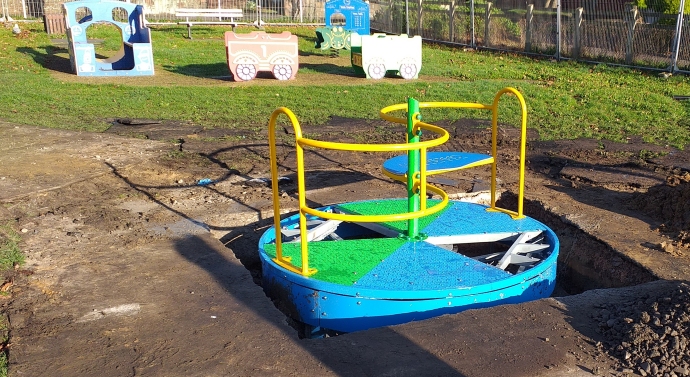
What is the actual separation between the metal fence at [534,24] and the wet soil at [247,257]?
305 inches

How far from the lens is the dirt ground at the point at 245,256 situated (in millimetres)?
3678

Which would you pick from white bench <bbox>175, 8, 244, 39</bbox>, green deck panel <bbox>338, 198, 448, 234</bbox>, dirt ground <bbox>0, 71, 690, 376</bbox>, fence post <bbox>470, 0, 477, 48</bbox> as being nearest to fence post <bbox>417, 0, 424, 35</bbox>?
fence post <bbox>470, 0, 477, 48</bbox>

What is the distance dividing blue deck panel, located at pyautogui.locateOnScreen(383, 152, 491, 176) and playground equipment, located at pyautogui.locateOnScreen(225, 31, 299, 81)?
330 inches

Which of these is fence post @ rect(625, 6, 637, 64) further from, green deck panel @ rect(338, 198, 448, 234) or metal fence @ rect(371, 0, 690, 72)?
green deck panel @ rect(338, 198, 448, 234)

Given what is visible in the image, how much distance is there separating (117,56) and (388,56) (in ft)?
20.3

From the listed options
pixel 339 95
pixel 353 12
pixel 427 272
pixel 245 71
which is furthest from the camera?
pixel 353 12

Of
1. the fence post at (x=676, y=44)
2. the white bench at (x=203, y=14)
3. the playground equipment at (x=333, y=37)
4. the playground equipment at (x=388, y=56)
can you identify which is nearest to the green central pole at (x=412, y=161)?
the playground equipment at (x=388, y=56)

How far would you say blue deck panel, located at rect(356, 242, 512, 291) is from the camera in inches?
177

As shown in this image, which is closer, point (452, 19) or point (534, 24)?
point (534, 24)


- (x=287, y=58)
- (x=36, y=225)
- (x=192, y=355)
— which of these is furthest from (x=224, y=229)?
(x=287, y=58)

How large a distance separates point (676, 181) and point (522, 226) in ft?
7.86

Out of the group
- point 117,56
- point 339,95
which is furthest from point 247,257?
point 117,56

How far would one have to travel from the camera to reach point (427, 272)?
471 cm

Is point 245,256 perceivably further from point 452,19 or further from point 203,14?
point 452,19
